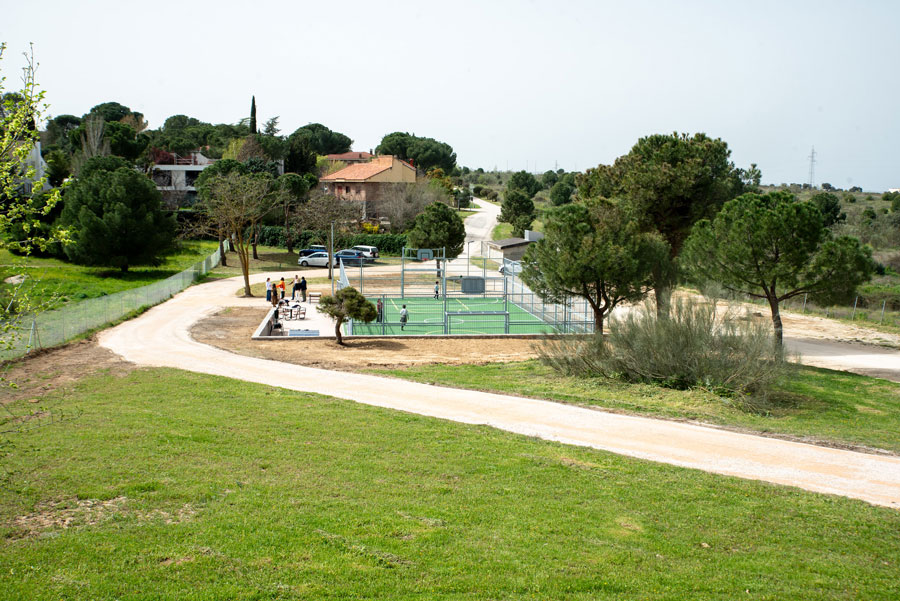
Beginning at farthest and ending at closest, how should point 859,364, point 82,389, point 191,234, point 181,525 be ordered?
1. point 191,234
2. point 859,364
3. point 82,389
4. point 181,525

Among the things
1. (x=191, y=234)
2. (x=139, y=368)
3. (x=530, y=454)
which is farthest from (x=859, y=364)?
(x=191, y=234)

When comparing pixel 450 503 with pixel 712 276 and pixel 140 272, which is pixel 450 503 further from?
pixel 140 272

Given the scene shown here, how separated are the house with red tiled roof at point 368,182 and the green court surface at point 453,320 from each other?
1624 inches

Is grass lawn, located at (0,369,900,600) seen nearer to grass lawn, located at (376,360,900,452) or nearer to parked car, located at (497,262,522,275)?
grass lawn, located at (376,360,900,452)

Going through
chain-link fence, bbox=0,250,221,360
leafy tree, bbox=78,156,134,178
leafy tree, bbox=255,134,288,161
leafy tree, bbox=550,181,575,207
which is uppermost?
leafy tree, bbox=255,134,288,161

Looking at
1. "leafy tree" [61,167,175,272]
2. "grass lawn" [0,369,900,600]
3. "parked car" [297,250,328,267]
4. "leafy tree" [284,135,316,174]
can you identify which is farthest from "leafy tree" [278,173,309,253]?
"grass lawn" [0,369,900,600]

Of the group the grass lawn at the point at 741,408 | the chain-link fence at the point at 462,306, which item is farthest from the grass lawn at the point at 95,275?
the grass lawn at the point at 741,408

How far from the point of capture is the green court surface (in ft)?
95.5

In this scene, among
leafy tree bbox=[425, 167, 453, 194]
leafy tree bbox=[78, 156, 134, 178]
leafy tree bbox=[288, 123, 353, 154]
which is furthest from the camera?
leafy tree bbox=[288, 123, 353, 154]

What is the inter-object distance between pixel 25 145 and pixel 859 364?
27.0 meters

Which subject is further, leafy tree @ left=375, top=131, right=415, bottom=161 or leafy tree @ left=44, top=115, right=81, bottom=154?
leafy tree @ left=375, top=131, right=415, bottom=161

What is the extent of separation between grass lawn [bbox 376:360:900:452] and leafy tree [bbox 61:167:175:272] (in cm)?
2967

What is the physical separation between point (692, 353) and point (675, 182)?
13.6m

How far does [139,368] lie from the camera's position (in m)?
19.9
